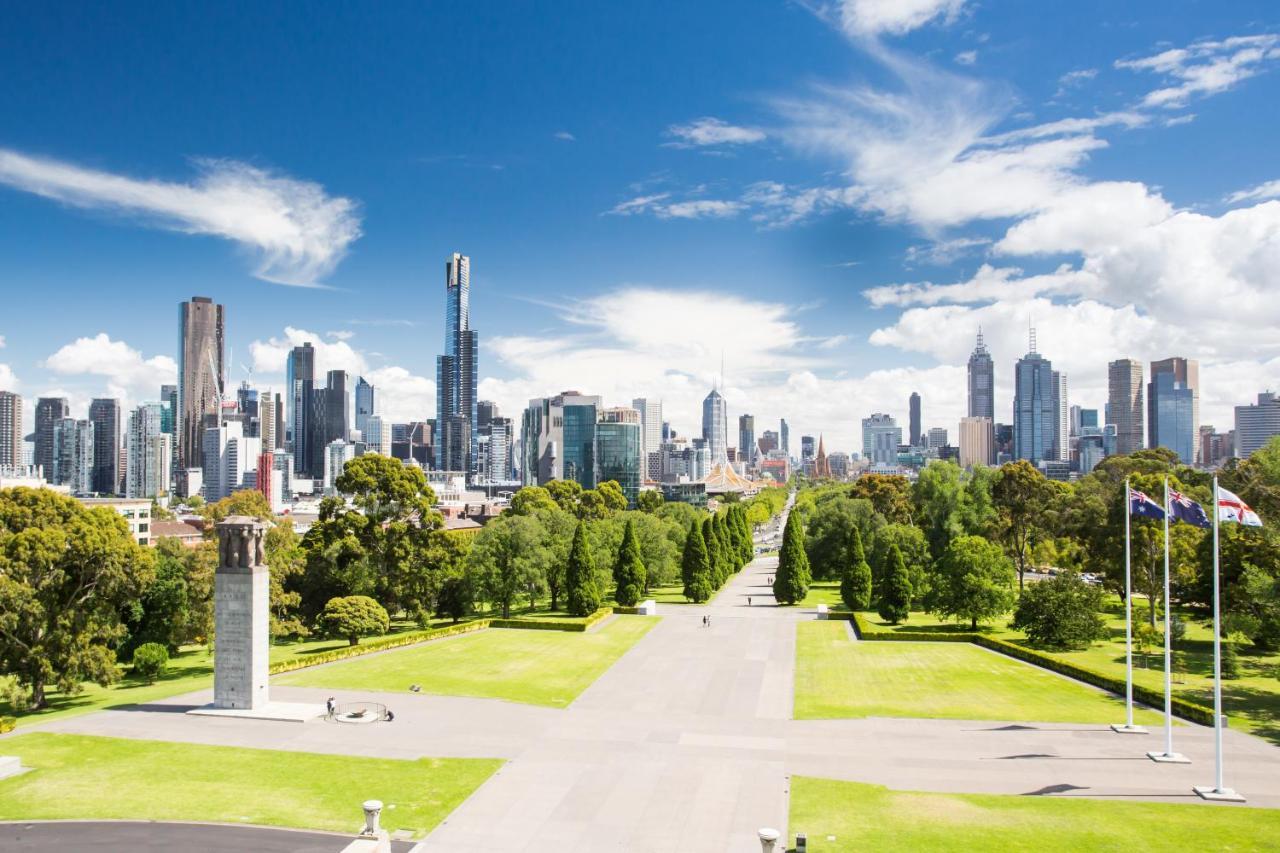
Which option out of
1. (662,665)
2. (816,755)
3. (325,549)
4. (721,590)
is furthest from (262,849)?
(721,590)

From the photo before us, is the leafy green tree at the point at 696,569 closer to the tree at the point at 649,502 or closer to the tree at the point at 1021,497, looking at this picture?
the tree at the point at 1021,497

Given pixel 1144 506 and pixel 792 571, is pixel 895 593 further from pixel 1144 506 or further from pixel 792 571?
pixel 1144 506

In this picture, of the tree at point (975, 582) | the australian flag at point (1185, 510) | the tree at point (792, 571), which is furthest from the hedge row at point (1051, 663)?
the australian flag at point (1185, 510)

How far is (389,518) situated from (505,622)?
36.0ft

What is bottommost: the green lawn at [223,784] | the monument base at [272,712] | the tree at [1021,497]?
the monument base at [272,712]

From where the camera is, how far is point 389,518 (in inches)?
2333

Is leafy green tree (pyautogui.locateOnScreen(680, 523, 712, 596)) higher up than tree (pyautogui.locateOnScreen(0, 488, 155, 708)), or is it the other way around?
tree (pyautogui.locateOnScreen(0, 488, 155, 708))

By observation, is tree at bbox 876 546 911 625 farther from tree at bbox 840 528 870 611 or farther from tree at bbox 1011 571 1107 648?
tree at bbox 1011 571 1107 648

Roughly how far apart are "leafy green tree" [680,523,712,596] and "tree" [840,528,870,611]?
12.7 m

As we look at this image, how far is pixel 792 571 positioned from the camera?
73.4 meters

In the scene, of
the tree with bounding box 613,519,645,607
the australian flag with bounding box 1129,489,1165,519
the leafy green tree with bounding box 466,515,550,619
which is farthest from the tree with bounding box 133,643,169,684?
the australian flag with bounding box 1129,489,1165,519

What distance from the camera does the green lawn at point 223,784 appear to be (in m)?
24.5

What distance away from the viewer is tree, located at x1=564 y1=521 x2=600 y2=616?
62263 mm

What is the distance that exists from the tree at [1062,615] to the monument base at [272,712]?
131 ft
